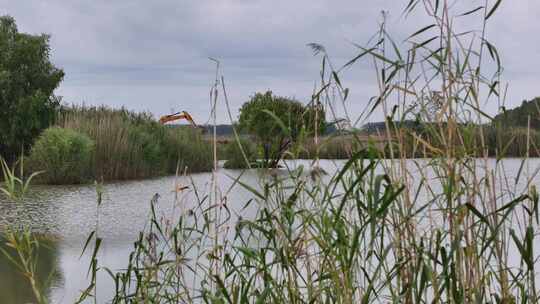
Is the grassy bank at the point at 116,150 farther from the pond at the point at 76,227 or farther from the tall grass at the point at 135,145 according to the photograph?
the pond at the point at 76,227

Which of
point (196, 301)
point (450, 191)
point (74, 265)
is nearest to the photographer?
point (450, 191)

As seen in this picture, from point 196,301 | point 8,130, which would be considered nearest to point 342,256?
point 196,301

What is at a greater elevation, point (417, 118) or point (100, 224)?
point (417, 118)

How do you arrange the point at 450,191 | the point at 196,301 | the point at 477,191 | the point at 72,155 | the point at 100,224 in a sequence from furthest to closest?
the point at 72,155 → the point at 100,224 → the point at 196,301 → the point at 477,191 → the point at 450,191

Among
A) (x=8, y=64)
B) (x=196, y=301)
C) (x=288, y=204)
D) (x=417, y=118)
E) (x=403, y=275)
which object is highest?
(x=8, y=64)

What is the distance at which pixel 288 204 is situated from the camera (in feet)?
5.68

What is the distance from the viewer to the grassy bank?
9.26 m

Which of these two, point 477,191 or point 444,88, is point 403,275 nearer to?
point 477,191

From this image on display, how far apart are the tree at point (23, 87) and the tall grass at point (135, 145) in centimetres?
123

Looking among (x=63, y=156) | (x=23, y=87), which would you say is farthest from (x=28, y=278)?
(x=23, y=87)

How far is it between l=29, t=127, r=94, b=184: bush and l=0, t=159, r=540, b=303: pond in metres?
2.17

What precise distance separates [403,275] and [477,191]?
32 centimetres

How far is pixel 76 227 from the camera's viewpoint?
170 inches

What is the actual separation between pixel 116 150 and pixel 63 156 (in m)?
0.86
